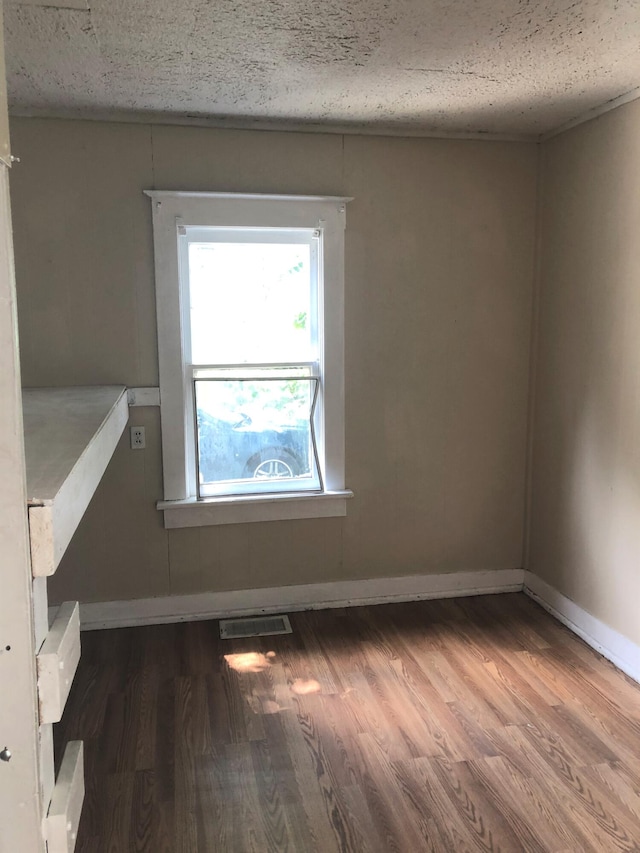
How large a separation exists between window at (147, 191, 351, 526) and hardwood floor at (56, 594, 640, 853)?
2.24 ft

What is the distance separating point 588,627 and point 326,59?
2.70 metres

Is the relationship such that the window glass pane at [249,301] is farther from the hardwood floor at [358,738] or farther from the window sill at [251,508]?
the hardwood floor at [358,738]

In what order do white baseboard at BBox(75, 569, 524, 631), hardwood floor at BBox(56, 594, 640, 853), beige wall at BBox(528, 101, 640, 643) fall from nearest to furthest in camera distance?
hardwood floor at BBox(56, 594, 640, 853), beige wall at BBox(528, 101, 640, 643), white baseboard at BBox(75, 569, 524, 631)

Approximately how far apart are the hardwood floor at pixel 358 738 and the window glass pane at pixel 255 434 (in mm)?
735

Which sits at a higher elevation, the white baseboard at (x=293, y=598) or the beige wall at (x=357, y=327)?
the beige wall at (x=357, y=327)

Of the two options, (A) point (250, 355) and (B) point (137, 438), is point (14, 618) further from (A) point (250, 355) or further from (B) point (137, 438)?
(A) point (250, 355)

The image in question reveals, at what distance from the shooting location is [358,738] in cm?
246

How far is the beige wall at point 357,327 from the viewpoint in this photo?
10.2 feet

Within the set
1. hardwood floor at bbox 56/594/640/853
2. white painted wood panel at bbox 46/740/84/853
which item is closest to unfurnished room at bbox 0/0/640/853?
hardwood floor at bbox 56/594/640/853

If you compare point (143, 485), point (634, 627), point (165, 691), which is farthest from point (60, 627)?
point (634, 627)

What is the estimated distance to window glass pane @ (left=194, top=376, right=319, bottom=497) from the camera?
3.38m

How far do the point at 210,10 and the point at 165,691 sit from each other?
8.06ft

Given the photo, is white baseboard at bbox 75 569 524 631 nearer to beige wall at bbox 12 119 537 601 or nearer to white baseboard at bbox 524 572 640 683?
beige wall at bbox 12 119 537 601

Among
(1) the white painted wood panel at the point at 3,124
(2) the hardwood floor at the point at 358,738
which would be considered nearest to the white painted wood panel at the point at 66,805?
(2) the hardwood floor at the point at 358,738
